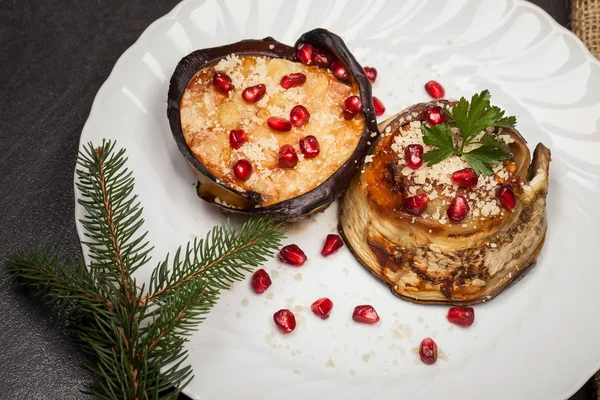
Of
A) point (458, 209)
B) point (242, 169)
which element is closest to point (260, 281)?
point (242, 169)

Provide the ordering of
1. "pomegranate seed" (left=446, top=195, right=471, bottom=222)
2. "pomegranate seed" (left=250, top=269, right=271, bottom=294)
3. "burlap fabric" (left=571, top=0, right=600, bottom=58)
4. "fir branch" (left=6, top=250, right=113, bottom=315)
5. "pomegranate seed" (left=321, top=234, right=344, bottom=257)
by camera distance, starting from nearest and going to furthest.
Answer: "fir branch" (left=6, top=250, right=113, bottom=315)
"pomegranate seed" (left=446, top=195, right=471, bottom=222)
"pomegranate seed" (left=250, top=269, right=271, bottom=294)
"pomegranate seed" (left=321, top=234, right=344, bottom=257)
"burlap fabric" (left=571, top=0, right=600, bottom=58)

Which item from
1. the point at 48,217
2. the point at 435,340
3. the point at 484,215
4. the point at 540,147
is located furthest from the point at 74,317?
the point at 540,147

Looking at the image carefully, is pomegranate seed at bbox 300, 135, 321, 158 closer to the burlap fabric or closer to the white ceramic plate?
the white ceramic plate

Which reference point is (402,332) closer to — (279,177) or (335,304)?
(335,304)

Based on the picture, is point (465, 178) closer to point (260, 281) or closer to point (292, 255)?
point (292, 255)

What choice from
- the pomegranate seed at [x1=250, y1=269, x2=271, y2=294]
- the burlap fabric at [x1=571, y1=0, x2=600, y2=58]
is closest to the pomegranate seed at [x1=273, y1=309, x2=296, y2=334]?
the pomegranate seed at [x1=250, y1=269, x2=271, y2=294]
